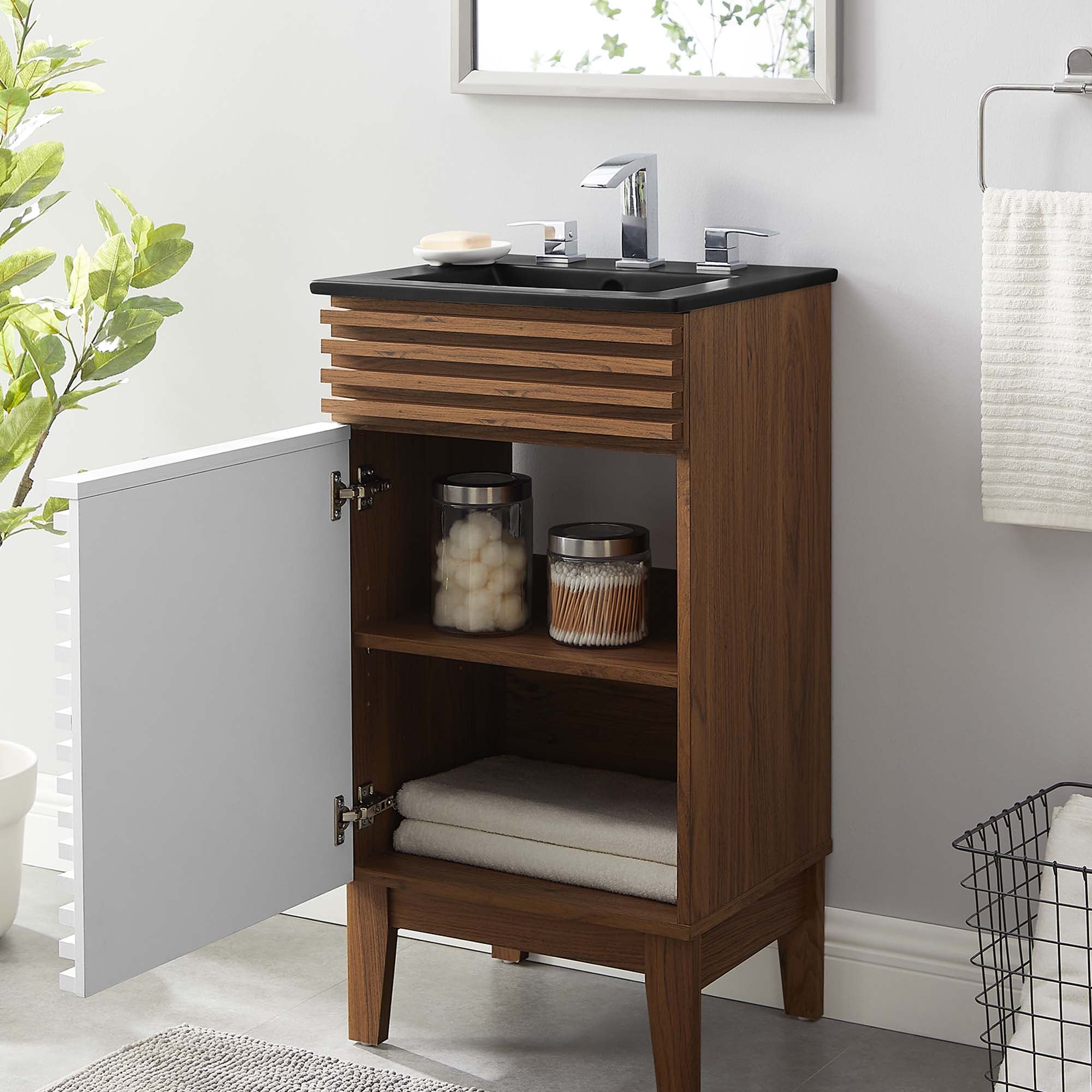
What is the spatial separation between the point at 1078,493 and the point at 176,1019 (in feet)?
4.49

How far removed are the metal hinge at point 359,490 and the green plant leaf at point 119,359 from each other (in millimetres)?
433

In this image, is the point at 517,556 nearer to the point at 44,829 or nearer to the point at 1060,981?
the point at 1060,981

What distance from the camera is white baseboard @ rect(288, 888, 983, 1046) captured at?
224cm

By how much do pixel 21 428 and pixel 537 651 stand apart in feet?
2.72

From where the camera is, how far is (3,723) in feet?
9.70

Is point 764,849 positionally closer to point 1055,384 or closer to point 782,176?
point 1055,384

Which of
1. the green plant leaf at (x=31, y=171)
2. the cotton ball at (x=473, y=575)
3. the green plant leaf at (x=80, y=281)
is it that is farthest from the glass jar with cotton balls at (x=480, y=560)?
the green plant leaf at (x=31, y=171)

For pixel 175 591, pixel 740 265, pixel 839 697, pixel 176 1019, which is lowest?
pixel 176 1019

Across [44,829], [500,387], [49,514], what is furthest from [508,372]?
[44,829]

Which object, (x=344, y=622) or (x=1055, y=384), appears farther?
(x=344, y=622)

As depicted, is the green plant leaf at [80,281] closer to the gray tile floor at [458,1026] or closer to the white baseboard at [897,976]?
the gray tile floor at [458,1026]

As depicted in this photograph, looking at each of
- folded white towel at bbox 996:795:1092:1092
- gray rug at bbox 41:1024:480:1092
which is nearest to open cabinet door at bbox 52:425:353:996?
gray rug at bbox 41:1024:480:1092

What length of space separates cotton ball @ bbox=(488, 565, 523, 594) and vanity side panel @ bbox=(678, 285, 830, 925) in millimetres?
295

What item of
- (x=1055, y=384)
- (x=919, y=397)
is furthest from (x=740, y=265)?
(x=1055, y=384)
